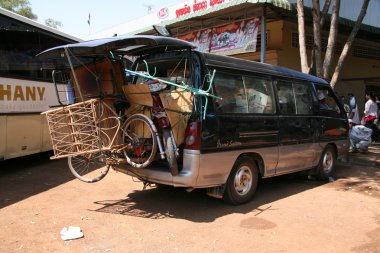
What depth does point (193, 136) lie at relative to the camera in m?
4.93

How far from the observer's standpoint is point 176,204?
5836mm

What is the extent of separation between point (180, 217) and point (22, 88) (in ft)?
14.4

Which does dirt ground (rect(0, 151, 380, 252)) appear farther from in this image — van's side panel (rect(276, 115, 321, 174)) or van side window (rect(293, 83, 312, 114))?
van side window (rect(293, 83, 312, 114))

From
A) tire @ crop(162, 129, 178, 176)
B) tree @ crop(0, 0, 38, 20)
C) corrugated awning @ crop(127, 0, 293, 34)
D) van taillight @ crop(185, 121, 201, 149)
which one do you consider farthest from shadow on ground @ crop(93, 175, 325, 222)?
tree @ crop(0, 0, 38, 20)

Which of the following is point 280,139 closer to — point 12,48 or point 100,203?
point 100,203

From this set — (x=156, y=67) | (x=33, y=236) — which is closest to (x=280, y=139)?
(x=156, y=67)

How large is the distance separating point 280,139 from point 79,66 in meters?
3.26

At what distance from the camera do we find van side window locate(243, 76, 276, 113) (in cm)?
582

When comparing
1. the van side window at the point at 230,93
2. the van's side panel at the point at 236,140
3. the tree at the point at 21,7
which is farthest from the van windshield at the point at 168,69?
the tree at the point at 21,7

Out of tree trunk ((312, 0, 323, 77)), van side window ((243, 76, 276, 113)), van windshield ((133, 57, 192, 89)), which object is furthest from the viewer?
tree trunk ((312, 0, 323, 77))

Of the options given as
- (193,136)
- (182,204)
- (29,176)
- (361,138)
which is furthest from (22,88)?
(361,138)

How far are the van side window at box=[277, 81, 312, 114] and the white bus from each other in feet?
16.0

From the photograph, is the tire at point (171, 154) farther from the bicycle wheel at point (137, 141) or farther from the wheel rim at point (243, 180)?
the wheel rim at point (243, 180)

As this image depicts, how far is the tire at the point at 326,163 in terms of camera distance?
766 cm
